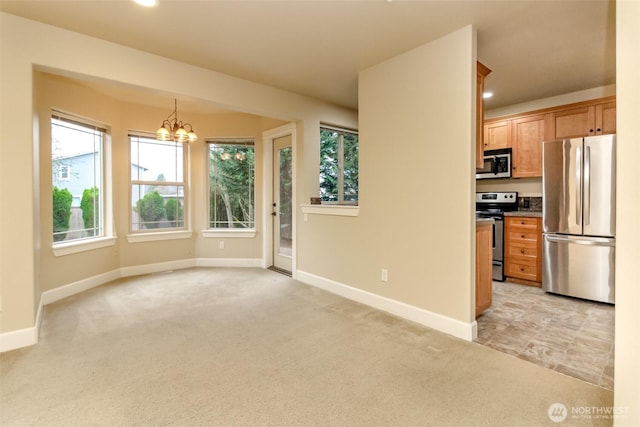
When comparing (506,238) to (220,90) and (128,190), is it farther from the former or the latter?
(128,190)

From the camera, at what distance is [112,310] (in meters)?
3.18

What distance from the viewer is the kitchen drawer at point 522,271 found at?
4090 mm

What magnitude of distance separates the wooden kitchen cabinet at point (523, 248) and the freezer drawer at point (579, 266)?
0.26m

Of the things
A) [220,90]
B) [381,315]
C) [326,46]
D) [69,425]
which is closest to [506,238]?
[381,315]

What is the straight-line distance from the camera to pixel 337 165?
16.4 feet

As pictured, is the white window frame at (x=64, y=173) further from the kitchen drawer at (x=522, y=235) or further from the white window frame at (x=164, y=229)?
the kitchen drawer at (x=522, y=235)

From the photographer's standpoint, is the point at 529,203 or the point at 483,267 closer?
Answer: the point at 483,267

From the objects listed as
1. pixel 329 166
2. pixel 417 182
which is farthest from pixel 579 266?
pixel 329 166

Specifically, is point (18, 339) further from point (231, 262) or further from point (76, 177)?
point (231, 262)

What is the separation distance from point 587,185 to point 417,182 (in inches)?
82.3

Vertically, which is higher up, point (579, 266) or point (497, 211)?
point (497, 211)

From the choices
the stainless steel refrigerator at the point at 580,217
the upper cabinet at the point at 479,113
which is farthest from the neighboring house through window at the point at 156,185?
the stainless steel refrigerator at the point at 580,217
